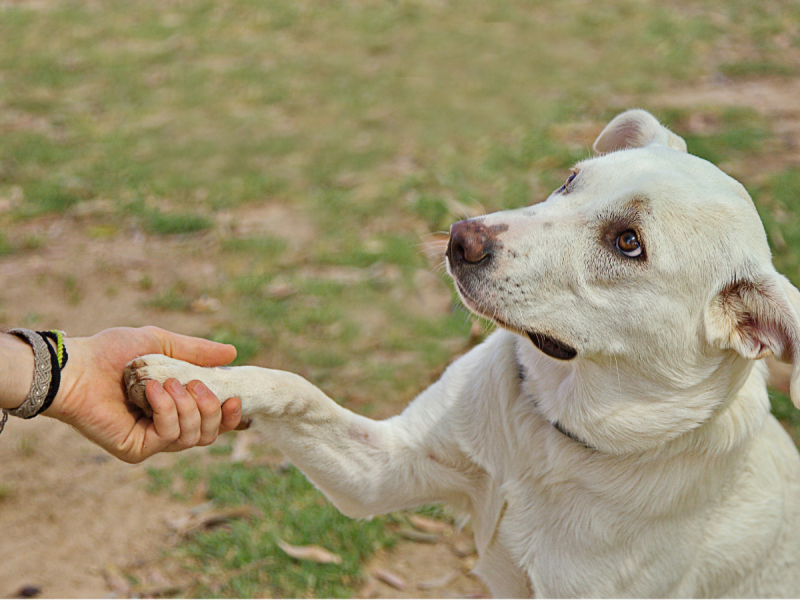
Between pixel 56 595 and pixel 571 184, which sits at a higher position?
pixel 571 184

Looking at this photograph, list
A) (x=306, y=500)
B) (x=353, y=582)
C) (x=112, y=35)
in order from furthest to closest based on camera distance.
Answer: (x=112, y=35), (x=306, y=500), (x=353, y=582)

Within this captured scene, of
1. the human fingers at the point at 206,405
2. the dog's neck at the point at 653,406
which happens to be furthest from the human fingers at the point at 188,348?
the dog's neck at the point at 653,406

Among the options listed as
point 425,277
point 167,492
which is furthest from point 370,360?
point 167,492

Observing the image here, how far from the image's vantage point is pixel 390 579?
135 inches

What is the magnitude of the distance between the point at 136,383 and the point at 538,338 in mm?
→ 1273

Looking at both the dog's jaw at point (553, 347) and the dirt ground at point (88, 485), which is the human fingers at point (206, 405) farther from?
the dirt ground at point (88, 485)

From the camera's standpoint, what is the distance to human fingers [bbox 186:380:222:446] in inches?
93.4

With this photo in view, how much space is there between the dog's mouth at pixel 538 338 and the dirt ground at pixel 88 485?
1.49 metres

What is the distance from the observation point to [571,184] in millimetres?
2691

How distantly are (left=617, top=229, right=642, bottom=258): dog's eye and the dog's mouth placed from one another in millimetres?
349

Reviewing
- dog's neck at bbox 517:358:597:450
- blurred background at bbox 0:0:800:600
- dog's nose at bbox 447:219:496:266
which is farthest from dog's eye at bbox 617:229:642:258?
blurred background at bbox 0:0:800:600

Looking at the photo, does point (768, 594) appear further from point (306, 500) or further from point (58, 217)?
point (58, 217)

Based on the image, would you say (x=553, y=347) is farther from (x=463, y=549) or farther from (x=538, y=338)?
(x=463, y=549)

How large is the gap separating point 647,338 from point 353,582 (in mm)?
1757
